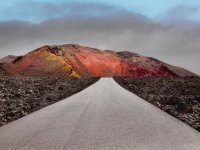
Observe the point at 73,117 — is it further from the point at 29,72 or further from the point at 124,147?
the point at 29,72

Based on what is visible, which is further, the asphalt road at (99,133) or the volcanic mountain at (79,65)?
the volcanic mountain at (79,65)

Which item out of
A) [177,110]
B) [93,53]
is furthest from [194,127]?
[93,53]

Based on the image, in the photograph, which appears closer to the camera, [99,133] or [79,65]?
[99,133]

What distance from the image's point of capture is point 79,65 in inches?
6786

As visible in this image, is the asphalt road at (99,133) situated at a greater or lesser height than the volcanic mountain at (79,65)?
lesser

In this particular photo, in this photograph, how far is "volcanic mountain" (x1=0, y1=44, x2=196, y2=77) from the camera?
15388 centimetres

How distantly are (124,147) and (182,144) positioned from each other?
1800 mm

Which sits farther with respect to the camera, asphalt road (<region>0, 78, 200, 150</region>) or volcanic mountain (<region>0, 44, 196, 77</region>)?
volcanic mountain (<region>0, 44, 196, 77</region>)

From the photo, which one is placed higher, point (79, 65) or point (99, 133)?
point (79, 65)

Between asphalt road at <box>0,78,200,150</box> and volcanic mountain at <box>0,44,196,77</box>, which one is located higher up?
volcanic mountain at <box>0,44,196,77</box>

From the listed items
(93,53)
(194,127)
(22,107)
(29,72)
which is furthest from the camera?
(93,53)

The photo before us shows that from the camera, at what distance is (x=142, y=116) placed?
19.4 metres

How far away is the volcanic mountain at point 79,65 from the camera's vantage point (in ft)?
505

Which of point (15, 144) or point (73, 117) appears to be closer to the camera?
point (15, 144)
